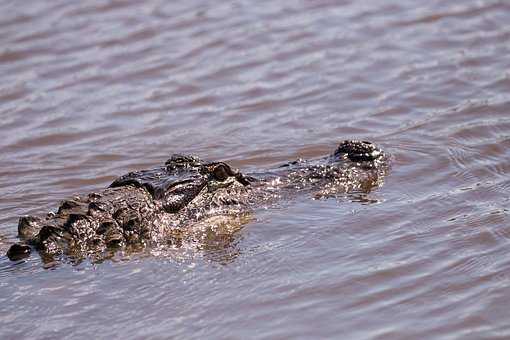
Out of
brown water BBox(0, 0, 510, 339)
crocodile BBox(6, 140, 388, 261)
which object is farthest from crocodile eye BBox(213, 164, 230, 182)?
brown water BBox(0, 0, 510, 339)

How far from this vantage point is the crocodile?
20.4ft

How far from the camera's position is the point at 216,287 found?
5.76m

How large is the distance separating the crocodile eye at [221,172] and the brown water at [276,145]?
0.39 meters

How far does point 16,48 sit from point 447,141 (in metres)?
6.02

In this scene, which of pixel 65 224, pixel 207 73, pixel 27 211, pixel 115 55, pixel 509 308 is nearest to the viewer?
pixel 509 308

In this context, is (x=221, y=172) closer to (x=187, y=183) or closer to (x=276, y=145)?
(x=187, y=183)

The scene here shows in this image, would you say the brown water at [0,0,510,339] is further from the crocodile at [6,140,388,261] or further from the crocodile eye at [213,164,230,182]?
the crocodile eye at [213,164,230,182]

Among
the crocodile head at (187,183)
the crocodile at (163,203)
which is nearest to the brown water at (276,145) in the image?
the crocodile at (163,203)

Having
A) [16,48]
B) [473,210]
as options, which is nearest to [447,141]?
[473,210]

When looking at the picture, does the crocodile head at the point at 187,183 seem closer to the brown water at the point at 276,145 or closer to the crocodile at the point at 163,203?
the crocodile at the point at 163,203

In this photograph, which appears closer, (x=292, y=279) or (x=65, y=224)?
(x=292, y=279)

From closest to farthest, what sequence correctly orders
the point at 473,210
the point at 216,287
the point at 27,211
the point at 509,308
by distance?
1. the point at 509,308
2. the point at 216,287
3. the point at 473,210
4. the point at 27,211

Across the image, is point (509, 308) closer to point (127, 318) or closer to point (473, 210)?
point (473, 210)

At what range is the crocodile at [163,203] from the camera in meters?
6.21
